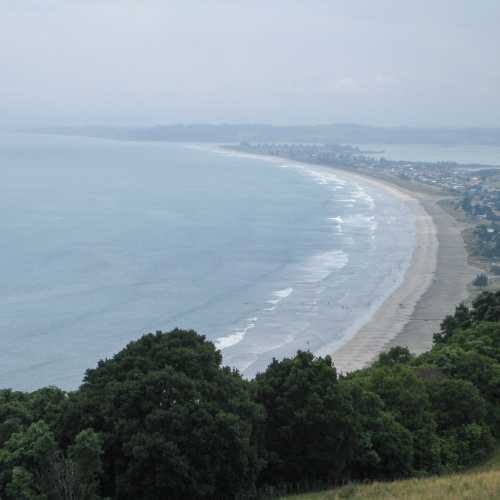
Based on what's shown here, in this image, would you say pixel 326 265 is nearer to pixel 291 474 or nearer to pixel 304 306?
pixel 304 306

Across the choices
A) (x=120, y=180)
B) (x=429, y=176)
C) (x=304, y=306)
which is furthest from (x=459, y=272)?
(x=429, y=176)

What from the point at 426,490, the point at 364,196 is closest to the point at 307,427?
the point at 426,490

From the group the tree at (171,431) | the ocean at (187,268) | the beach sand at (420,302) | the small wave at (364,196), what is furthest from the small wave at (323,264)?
the tree at (171,431)

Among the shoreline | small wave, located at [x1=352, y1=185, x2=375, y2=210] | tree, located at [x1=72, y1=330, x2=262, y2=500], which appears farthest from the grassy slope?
small wave, located at [x1=352, y1=185, x2=375, y2=210]

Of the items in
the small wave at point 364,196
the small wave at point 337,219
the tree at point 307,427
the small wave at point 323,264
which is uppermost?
the tree at point 307,427

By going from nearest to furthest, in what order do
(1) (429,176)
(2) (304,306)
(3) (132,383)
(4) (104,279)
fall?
(3) (132,383) < (2) (304,306) < (4) (104,279) < (1) (429,176)

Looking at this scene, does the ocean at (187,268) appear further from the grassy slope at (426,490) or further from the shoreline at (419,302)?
the grassy slope at (426,490)
